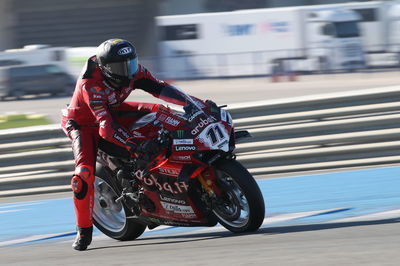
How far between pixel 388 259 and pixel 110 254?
2.30 metres

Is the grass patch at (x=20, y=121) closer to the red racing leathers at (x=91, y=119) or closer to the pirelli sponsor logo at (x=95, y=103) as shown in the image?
the red racing leathers at (x=91, y=119)

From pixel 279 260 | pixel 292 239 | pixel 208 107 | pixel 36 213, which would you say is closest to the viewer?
pixel 279 260

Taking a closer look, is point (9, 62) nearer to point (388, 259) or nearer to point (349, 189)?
point (349, 189)

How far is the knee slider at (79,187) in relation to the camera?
21.7 ft

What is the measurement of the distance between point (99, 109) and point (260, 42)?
2365 cm

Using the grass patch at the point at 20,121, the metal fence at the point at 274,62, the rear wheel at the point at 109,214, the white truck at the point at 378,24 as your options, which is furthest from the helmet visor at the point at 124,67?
the white truck at the point at 378,24

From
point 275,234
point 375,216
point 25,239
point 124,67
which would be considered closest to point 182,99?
point 124,67

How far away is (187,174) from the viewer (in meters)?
6.23

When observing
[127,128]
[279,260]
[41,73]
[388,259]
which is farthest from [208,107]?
[41,73]

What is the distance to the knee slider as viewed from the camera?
21.7ft

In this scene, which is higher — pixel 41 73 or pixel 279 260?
pixel 279 260

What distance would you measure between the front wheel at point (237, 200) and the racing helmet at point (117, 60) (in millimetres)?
1072

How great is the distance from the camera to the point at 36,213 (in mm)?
8844

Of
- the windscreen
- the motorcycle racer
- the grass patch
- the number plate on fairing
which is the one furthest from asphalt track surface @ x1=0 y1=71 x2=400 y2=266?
the grass patch
